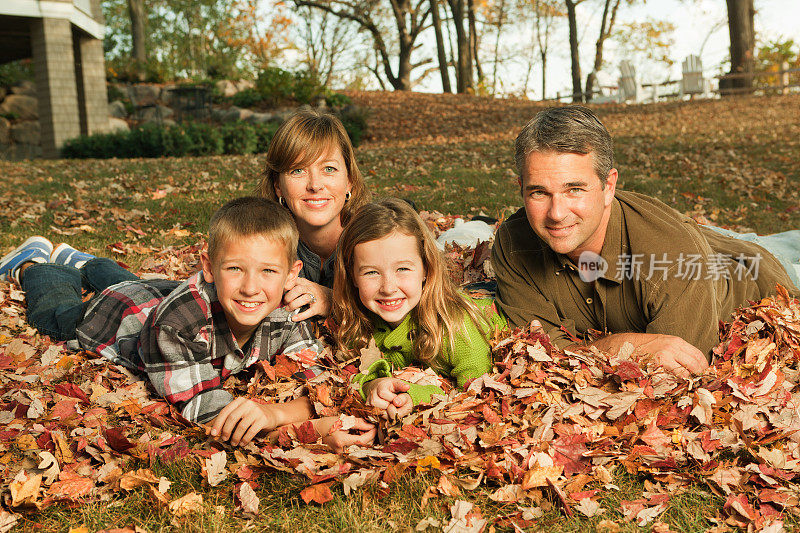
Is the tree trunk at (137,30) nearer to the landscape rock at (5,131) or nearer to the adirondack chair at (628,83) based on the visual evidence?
the landscape rock at (5,131)

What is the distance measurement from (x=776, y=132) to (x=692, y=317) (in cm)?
1316

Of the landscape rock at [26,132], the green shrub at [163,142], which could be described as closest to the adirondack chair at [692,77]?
the green shrub at [163,142]

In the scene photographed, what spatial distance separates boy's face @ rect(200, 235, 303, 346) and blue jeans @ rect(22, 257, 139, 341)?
160 cm

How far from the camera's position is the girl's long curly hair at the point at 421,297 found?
3.55 meters

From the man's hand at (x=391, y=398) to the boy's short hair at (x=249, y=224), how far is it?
89 centimetres

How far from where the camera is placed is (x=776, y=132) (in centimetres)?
1434

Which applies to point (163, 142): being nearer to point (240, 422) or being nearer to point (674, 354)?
point (240, 422)

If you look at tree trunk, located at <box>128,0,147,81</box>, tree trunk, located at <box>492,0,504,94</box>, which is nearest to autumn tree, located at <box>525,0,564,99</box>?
tree trunk, located at <box>492,0,504,94</box>

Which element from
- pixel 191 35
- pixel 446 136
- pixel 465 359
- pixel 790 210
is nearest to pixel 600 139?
pixel 465 359

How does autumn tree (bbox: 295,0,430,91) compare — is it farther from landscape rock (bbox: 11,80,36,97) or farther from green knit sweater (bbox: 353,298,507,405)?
green knit sweater (bbox: 353,298,507,405)

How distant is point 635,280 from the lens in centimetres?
360

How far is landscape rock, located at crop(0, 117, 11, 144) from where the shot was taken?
19.6 m

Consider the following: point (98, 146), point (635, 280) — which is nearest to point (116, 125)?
point (98, 146)

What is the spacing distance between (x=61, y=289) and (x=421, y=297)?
2934 millimetres
